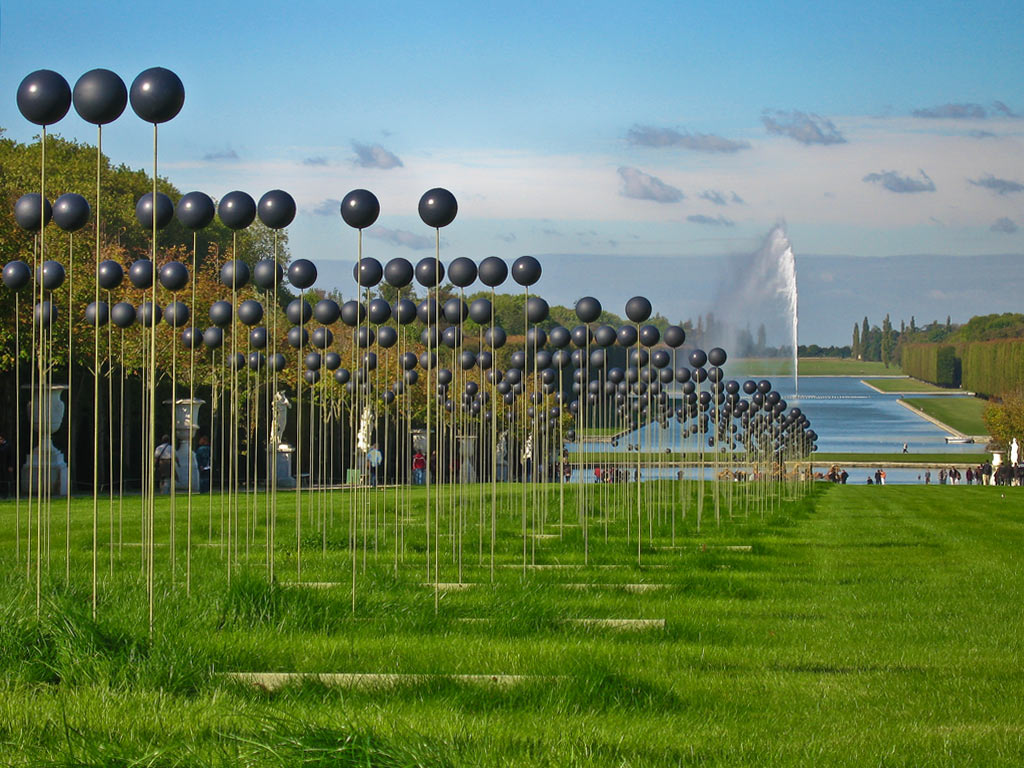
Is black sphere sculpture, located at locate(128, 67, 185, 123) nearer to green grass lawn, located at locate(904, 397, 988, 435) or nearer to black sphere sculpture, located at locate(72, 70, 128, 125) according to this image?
black sphere sculpture, located at locate(72, 70, 128, 125)

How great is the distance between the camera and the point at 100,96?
1028 cm

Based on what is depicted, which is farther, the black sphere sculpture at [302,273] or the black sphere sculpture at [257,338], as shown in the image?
the black sphere sculpture at [257,338]

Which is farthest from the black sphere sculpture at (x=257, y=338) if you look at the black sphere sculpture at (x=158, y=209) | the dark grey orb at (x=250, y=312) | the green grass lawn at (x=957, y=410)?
the green grass lawn at (x=957, y=410)

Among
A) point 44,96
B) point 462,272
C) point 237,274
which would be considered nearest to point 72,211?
point 237,274

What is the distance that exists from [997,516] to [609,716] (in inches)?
1110

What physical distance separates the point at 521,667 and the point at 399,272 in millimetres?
7372

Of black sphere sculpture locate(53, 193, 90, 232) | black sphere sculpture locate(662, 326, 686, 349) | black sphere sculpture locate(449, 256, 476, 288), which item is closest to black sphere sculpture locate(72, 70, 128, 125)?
black sphere sculpture locate(53, 193, 90, 232)

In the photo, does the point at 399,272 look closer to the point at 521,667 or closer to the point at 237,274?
the point at 237,274

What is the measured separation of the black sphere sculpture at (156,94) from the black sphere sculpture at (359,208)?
2575 mm

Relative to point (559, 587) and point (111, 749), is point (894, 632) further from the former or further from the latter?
point (111, 749)

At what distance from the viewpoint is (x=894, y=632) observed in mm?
11555

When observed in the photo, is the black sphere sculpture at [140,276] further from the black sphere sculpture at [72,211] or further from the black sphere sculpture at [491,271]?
the black sphere sculpture at [491,271]

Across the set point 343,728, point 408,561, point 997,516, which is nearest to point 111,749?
point 343,728

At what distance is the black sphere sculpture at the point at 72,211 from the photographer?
13.4 m
